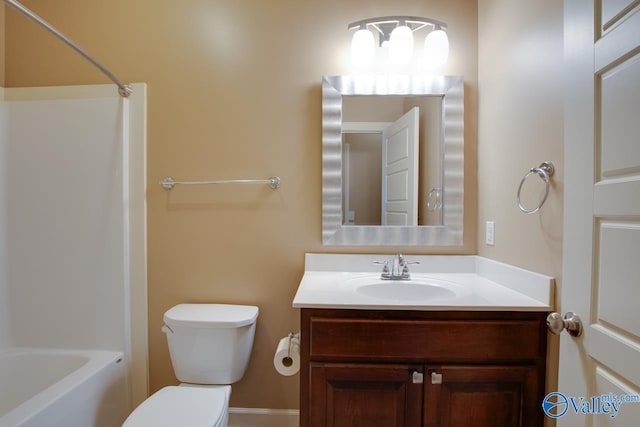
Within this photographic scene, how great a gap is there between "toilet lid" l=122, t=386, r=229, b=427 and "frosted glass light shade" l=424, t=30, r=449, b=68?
1.87m

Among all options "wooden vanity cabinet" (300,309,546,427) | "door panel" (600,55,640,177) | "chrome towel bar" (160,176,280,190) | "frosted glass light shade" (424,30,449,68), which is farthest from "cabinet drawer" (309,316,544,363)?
"frosted glass light shade" (424,30,449,68)

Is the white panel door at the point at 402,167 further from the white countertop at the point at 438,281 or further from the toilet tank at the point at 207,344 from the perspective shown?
the toilet tank at the point at 207,344

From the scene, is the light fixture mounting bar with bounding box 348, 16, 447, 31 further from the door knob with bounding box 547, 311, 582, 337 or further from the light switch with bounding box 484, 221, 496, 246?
the door knob with bounding box 547, 311, 582, 337

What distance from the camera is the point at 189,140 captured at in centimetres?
163

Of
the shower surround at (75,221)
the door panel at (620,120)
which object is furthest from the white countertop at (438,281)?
the shower surround at (75,221)

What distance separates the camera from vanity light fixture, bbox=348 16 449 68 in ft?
4.81

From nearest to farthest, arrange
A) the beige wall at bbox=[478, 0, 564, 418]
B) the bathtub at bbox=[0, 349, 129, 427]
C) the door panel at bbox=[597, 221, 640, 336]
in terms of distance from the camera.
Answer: the door panel at bbox=[597, 221, 640, 336] < the beige wall at bbox=[478, 0, 564, 418] < the bathtub at bbox=[0, 349, 129, 427]

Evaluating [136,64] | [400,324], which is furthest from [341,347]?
[136,64]

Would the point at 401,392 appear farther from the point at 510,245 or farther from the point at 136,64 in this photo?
the point at 136,64

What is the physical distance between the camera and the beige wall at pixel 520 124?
1057mm

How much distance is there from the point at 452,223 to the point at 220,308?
4.27ft

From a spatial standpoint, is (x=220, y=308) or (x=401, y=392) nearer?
(x=401, y=392)

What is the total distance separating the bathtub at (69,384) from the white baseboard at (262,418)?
585 millimetres

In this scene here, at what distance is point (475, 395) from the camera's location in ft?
3.61
